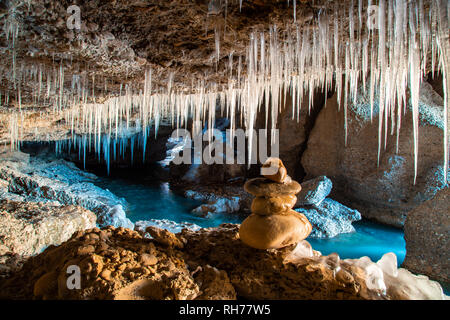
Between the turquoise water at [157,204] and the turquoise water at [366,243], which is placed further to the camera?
the turquoise water at [157,204]

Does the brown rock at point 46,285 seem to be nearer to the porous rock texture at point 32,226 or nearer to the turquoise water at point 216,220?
the porous rock texture at point 32,226

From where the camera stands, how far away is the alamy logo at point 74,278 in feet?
5.81

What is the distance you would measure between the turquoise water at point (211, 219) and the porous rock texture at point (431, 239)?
3.29 ft

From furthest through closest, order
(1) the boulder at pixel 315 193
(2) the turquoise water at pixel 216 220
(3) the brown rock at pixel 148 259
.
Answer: (1) the boulder at pixel 315 193
(2) the turquoise water at pixel 216 220
(3) the brown rock at pixel 148 259

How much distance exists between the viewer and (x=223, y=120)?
15.6 metres

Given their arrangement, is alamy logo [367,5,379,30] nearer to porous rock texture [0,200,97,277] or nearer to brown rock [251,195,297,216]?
brown rock [251,195,297,216]

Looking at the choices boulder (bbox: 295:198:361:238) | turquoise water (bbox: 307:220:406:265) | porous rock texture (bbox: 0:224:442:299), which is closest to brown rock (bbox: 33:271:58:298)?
porous rock texture (bbox: 0:224:442:299)

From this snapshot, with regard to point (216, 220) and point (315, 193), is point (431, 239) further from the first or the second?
point (216, 220)

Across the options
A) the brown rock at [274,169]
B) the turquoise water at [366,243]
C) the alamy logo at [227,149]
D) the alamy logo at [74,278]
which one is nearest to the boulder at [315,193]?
the turquoise water at [366,243]

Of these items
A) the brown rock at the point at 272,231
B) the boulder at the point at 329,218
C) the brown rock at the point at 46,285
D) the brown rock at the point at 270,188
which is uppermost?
the brown rock at the point at 270,188

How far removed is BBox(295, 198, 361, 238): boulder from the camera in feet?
24.1

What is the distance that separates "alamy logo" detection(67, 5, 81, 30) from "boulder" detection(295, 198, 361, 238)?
6.97 meters

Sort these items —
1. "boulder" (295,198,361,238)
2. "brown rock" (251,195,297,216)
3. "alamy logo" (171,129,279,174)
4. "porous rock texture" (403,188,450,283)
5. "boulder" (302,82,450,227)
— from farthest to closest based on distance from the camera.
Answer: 1. "alamy logo" (171,129,279,174)
2. "boulder" (295,198,361,238)
3. "boulder" (302,82,450,227)
4. "porous rock texture" (403,188,450,283)
5. "brown rock" (251,195,297,216)

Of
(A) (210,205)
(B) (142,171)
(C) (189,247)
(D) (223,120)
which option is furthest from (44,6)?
(B) (142,171)
